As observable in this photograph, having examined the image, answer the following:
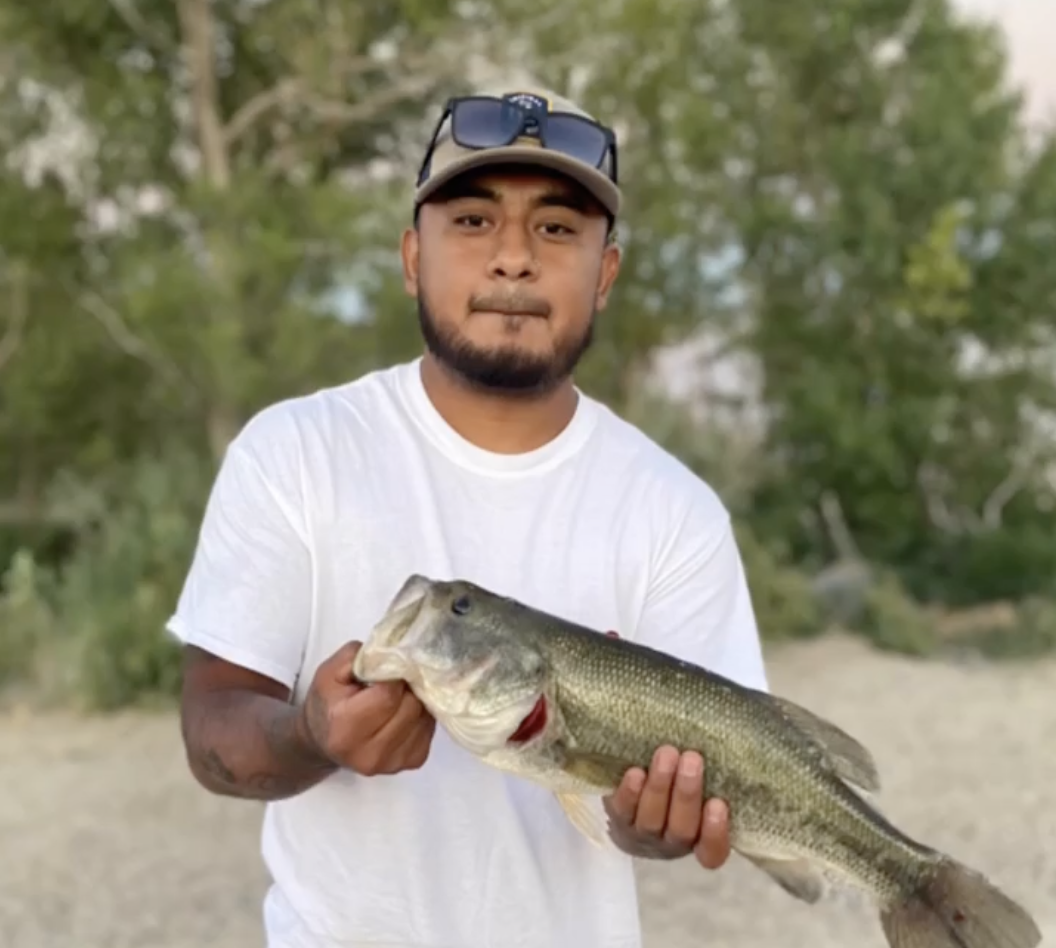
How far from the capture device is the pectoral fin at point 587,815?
77.3 inches

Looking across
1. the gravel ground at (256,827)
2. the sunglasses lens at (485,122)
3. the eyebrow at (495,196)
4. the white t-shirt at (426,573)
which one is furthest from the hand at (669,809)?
the gravel ground at (256,827)

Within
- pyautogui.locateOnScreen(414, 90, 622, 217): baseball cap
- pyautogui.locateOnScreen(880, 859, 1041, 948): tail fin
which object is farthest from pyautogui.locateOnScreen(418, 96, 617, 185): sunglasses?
pyautogui.locateOnScreen(880, 859, 1041, 948): tail fin

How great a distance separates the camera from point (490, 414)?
6.99 feet

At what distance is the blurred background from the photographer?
6.88 meters

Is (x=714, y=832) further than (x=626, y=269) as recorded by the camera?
No

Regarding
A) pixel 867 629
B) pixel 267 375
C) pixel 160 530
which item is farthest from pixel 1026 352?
pixel 160 530

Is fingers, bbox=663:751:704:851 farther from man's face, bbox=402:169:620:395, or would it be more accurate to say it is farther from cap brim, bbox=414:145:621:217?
cap brim, bbox=414:145:621:217

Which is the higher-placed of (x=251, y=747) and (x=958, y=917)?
(x=251, y=747)

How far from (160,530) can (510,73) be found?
13.7 feet

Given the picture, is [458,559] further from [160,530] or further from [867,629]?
[867,629]

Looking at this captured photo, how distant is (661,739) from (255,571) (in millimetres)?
665

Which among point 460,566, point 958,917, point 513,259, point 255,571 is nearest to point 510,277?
point 513,259

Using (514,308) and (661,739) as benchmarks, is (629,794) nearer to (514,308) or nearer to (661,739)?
(661,739)

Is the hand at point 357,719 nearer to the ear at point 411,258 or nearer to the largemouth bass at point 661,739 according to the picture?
the largemouth bass at point 661,739
